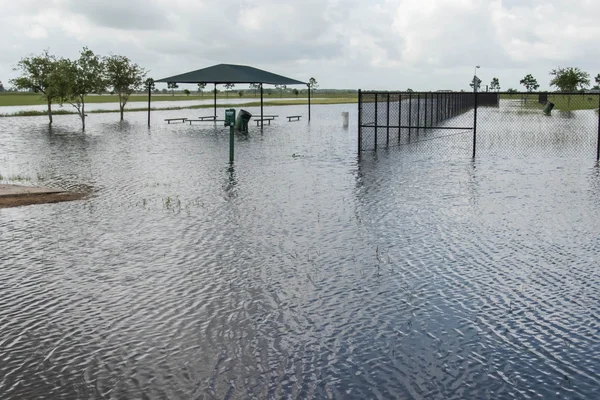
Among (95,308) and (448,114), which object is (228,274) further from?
(448,114)

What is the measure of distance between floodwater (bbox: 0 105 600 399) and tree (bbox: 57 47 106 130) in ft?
106

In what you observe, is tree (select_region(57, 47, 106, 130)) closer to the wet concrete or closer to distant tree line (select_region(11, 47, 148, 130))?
distant tree line (select_region(11, 47, 148, 130))

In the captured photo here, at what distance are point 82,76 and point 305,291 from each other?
45.6m

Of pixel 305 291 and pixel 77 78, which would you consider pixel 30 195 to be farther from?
pixel 77 78

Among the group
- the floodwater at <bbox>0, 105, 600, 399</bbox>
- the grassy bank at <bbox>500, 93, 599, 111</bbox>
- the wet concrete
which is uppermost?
the grassy bank at <bbox>500, 93, 599, 111</bbox>

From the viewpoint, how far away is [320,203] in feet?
53.1

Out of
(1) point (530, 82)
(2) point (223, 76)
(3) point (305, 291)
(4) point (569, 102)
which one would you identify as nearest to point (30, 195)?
(3) point (305, 291)

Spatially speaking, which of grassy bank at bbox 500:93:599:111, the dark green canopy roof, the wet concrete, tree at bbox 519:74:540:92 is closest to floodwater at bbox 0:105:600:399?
the wet concrete

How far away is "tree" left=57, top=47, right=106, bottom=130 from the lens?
49.3m

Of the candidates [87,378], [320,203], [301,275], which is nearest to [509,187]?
[320,203]

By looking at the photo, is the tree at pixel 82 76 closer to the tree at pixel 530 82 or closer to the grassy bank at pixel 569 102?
the grassy bank at pixel 569 102

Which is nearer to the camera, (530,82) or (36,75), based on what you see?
(36,75)

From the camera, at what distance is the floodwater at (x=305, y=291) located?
6.74m

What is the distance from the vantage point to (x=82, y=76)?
5109 centimetres
